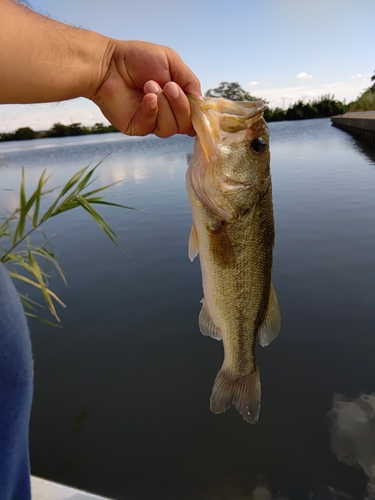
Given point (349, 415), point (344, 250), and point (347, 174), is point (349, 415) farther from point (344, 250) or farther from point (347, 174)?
point (347, 174)

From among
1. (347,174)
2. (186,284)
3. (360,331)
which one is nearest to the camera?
(360,331)

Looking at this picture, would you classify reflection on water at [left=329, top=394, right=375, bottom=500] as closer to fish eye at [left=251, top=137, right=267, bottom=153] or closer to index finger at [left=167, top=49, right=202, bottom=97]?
fish eye at [left=251, top=137, right=267, bottom=153]

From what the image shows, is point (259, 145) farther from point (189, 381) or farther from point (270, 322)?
point (189, 381)

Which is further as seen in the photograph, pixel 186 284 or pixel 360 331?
pixel 186 284

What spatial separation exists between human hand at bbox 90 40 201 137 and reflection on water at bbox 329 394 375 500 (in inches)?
126

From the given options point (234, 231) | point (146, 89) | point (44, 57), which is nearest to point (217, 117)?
point (146, 89)

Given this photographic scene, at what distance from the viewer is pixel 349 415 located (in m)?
3.79

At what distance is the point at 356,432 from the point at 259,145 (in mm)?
3134

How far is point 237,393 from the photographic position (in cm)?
203

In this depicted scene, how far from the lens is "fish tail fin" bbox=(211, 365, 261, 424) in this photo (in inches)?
78.6

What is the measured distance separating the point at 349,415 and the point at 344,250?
163 inches

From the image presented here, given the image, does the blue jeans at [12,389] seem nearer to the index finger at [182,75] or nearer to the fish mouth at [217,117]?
the fish mouth at [217,117]

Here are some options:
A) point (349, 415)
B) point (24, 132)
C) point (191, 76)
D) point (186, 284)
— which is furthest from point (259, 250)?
point (24, 132)

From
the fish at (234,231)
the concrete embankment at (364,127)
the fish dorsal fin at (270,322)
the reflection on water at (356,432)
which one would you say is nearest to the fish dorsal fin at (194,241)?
the fish at (234,231)
